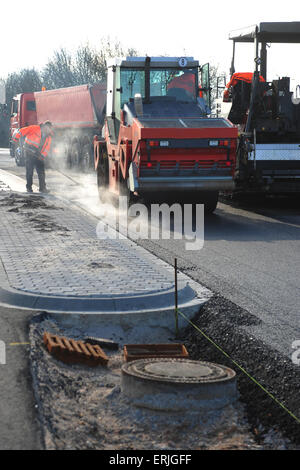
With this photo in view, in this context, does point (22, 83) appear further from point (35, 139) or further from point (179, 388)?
point (179, 388)

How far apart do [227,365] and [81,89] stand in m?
23.7

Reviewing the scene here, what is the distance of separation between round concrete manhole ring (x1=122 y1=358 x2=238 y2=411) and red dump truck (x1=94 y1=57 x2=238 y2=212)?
8.60m

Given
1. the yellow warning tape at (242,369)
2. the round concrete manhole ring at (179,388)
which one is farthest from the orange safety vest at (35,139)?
the round concrete manhole ring at (179,388)

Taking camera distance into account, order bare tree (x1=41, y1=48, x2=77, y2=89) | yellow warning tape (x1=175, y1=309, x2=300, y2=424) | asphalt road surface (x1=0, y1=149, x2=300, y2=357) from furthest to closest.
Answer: bare tree (x1=41, y1=48, x2=77, y2=89) < asphalt road surface (x1=0, y1=149, x2=300, y2=357) < yellow warning tape (x1=175, y1=309, x2=300, y2=424)

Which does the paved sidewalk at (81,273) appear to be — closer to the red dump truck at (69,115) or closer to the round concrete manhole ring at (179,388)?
the round concrete manhole ring at (179,388)

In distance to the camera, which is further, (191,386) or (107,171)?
(107,171)

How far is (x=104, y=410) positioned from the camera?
193 inches

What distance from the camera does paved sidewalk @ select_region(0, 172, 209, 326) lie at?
7004 mm

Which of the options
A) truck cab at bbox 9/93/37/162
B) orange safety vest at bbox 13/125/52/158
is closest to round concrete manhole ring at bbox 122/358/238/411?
orange safety vest at bbox 13/125/52/158

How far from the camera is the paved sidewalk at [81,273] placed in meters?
7.00

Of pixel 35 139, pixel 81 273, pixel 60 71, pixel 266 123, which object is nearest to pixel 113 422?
pixel 81 273

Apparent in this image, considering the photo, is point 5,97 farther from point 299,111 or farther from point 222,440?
point 222,440

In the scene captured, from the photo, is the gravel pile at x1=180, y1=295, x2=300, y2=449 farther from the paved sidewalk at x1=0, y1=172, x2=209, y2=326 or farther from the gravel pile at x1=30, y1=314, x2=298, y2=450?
the paved sidewalk at x1=0, y1=172, x2=209, y2=326

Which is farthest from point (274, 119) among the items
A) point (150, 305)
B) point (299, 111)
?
point (150, 305)
